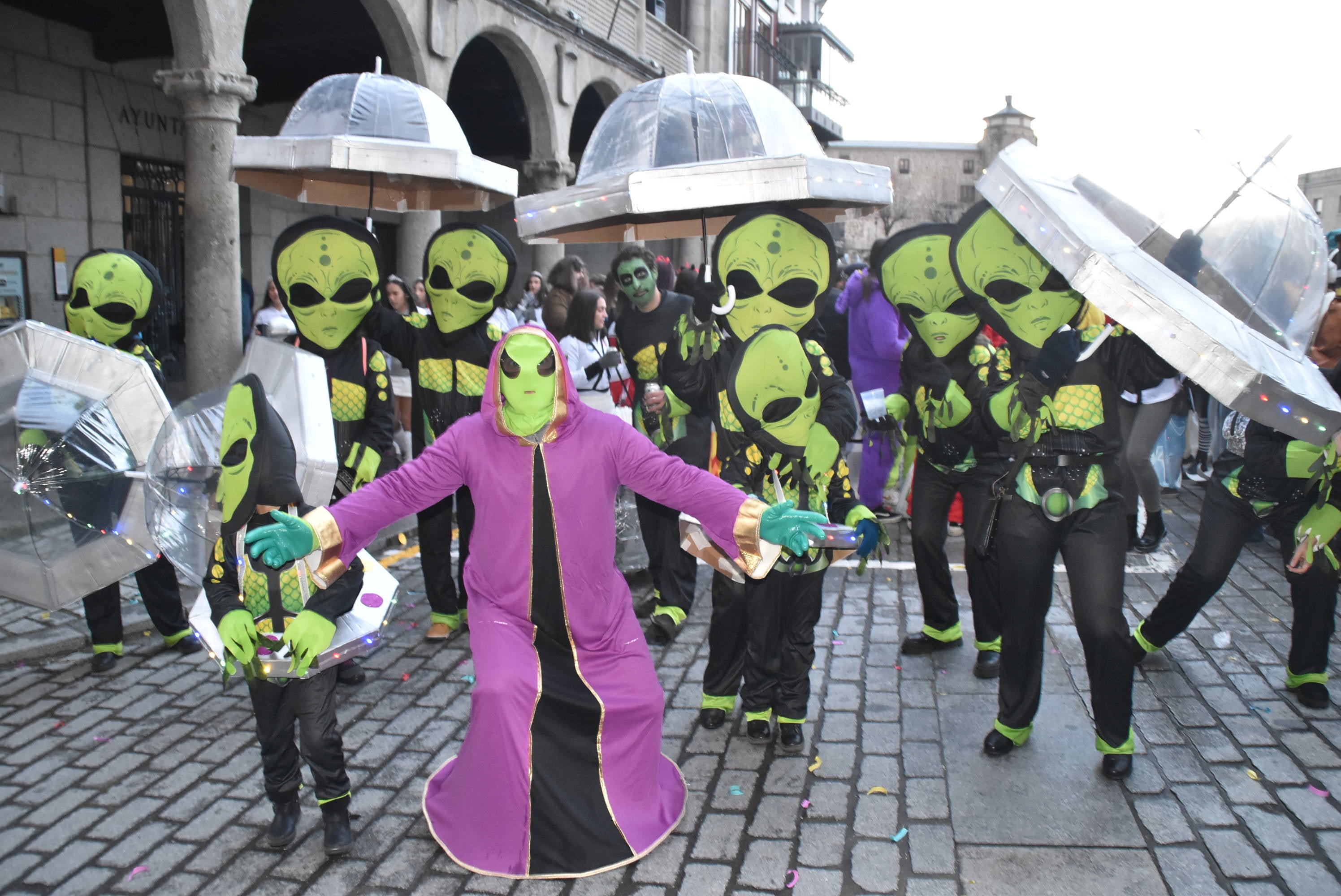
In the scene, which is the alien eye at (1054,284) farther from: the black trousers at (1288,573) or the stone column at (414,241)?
the stone column at (414,241)

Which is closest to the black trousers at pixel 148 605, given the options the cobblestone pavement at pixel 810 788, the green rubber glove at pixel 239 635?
the cobblestone pavement at pixel 810 788

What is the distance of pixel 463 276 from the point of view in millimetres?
5281

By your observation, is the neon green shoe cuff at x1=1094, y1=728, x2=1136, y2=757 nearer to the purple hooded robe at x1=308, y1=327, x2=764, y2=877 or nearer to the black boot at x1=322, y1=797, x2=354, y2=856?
the purple hooded robe at x1=308, y1=327, x2=764, y2=877

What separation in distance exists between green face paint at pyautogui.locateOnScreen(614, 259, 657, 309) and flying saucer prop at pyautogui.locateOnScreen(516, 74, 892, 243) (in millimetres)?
801

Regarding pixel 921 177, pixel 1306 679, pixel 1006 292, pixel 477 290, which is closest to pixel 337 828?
pixel 477 290

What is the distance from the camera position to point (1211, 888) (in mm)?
3078

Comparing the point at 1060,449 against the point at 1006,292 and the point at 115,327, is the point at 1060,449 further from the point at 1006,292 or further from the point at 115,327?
the point at 115,327

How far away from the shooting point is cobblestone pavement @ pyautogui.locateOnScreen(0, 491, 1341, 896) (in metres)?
3.22

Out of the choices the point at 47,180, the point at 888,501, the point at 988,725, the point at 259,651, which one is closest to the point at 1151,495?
the point at 888,501

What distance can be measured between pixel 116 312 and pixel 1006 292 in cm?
425

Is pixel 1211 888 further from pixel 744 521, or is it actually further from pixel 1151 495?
pixel 1151 495

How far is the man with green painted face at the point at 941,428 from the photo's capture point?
14.9 feet

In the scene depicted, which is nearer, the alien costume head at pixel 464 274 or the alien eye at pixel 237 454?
the alien eye at pixel 237 454

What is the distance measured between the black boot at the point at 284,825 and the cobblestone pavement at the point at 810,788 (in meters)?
0.04
